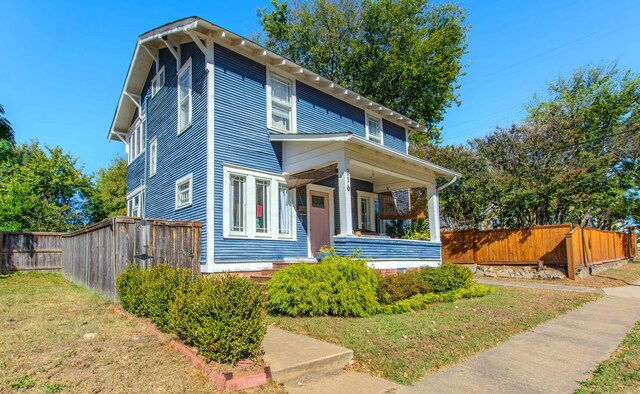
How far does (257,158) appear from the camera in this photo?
1070 cm

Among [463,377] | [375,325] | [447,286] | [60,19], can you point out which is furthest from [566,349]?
[60,19]

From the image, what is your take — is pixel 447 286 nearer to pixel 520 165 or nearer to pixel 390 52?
pixel 520 165

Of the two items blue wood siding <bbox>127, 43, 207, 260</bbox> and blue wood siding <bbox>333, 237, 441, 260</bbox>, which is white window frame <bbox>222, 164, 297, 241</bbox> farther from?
blue wood siding <bbox>333, 237, 441, 260</bbox>

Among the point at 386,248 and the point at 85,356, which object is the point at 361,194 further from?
the point at 85,356

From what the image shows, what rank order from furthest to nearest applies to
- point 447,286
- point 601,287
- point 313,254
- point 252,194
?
point 601,287 → point 313,254 → point 252,194 → point 447,286

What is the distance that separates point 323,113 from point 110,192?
24.3m

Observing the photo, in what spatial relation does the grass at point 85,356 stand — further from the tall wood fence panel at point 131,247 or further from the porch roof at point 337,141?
the porch roof at point 337,141

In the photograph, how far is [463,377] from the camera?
4.67 metres

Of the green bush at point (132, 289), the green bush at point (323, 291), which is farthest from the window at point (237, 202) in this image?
the green bush at point (132, 289)

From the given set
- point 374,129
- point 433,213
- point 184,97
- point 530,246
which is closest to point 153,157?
point 184,97

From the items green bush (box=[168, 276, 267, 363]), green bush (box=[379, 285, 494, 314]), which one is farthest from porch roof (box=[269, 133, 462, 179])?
green bush (box=[168, 276, 267, 363])

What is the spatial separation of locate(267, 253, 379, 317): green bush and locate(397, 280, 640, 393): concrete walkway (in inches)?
90.9

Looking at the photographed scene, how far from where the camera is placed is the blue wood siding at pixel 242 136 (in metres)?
9.77

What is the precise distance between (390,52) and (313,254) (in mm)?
18444
